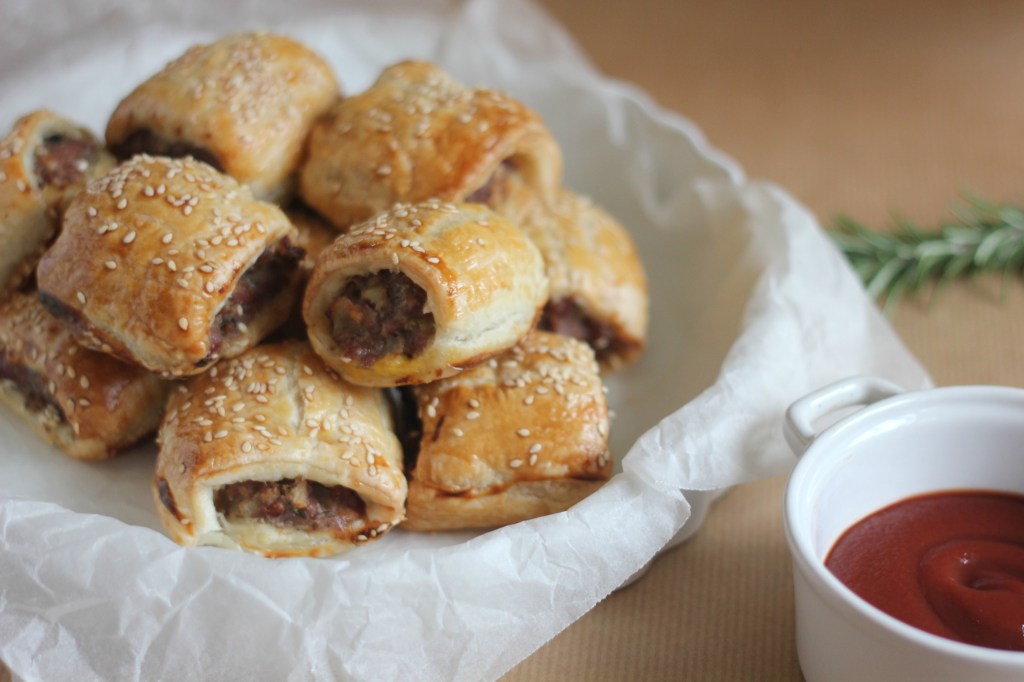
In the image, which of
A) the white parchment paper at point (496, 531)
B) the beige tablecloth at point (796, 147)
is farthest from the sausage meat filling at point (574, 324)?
the beige tablecloth at point (796, 147)

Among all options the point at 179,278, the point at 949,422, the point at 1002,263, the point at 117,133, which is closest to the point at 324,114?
the point at 117,133

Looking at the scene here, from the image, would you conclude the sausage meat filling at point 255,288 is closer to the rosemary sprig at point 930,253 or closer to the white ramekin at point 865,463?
the white ramekin at point 865,463

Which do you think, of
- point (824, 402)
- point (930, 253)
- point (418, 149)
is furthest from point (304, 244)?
point (930, 253)

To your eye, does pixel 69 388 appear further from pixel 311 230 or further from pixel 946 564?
pixel 946 564

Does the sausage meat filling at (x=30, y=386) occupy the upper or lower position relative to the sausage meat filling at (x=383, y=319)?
lower

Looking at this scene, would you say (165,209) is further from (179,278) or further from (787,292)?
(787,292)

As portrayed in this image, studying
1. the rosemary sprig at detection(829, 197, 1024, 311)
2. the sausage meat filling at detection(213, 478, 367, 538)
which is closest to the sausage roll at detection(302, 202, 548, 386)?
the sausage meat filling at detection(213, 478, 367, 538)

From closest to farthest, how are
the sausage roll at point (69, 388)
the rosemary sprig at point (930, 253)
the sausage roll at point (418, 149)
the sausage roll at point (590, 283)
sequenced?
the sausage roll at point (69, 388) < the sausage roll at point (418, 149) < the sausage roll at point (590, 283) < the rosemary sprig at point (930, 253)
